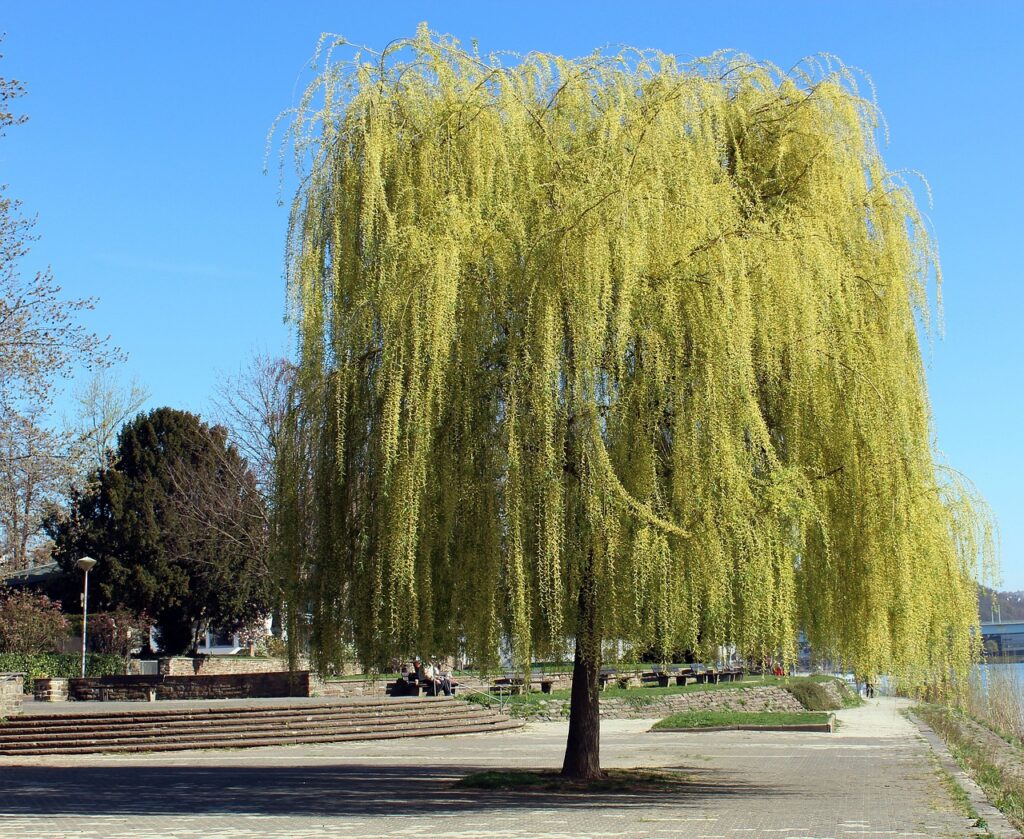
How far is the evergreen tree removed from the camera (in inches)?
1657

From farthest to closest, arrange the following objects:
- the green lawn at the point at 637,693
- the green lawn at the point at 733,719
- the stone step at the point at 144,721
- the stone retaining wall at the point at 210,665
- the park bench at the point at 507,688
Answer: the stone retaining wall at the point at 210,665
the park bench at the point at 507,688
the green lawn at the point at 637,693
the green lawn at the point at 733,719
the stone step at the point at 144,721

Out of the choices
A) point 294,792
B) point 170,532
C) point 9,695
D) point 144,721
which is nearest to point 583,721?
point 294,792

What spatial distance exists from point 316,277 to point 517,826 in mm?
5929

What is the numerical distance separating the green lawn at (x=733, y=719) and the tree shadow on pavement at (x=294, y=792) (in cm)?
1108

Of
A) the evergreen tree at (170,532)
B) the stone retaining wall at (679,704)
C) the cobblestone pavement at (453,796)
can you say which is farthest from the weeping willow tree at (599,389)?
the evergreen tree at (170,532)

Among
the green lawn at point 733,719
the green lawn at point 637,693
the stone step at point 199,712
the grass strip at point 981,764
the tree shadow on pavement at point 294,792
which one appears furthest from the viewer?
the green lawn at point 637,693

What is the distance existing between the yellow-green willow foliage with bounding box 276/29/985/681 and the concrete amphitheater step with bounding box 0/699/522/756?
1236 cm

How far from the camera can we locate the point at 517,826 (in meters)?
10.8

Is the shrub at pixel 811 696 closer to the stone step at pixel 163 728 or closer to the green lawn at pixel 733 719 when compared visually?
the green lawn at pixel 733 719

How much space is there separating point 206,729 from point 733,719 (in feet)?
43.8

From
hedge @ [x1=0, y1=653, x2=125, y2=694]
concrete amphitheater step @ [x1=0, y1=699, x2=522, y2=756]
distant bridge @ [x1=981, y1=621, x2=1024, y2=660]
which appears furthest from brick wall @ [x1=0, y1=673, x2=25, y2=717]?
distant bridge @ [x1=981, y1=621, x2=1024, y2=660]

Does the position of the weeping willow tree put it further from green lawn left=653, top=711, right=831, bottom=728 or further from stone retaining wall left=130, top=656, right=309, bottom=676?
stone retaining wall left=130, top=656, right=309, bottom=676

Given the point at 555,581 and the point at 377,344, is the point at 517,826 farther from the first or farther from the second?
the point at 377,344

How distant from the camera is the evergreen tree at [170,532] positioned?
42094 mm
